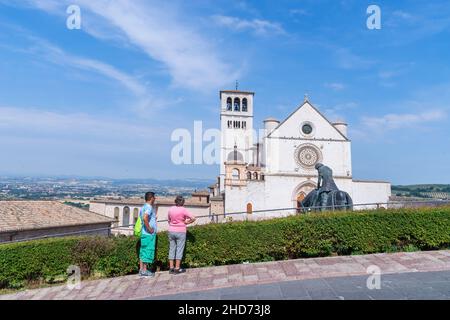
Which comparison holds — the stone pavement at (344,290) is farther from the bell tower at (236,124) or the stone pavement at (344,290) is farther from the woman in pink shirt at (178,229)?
the bell tower at (236,124)

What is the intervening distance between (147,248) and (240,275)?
7.27ft

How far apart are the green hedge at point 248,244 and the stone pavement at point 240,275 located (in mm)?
341

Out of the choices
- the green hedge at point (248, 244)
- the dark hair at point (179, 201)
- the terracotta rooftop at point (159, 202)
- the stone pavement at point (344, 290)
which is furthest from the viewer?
the terracotta rooftop at point (159, 202)

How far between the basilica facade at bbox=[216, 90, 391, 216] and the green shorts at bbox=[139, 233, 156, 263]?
26822 mm

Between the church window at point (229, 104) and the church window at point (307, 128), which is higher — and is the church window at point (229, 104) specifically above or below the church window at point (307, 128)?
above

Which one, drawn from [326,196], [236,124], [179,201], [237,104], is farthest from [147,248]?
[237,104]

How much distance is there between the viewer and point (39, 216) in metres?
24.0

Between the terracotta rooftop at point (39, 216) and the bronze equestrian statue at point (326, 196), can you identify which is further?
the terracotta rooftop at point (39, 216)

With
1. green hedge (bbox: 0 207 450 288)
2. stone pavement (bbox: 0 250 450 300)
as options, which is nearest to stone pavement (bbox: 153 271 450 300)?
stone pavement (bbox: 0 250 450 300)

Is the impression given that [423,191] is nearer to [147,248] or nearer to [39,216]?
[39,216]

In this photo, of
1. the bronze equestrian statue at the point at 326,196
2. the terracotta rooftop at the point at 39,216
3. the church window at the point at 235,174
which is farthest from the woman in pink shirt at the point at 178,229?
the church window at the point at 235,174

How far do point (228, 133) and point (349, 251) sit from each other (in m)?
40.0

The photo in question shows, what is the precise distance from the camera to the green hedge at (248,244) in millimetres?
7789
